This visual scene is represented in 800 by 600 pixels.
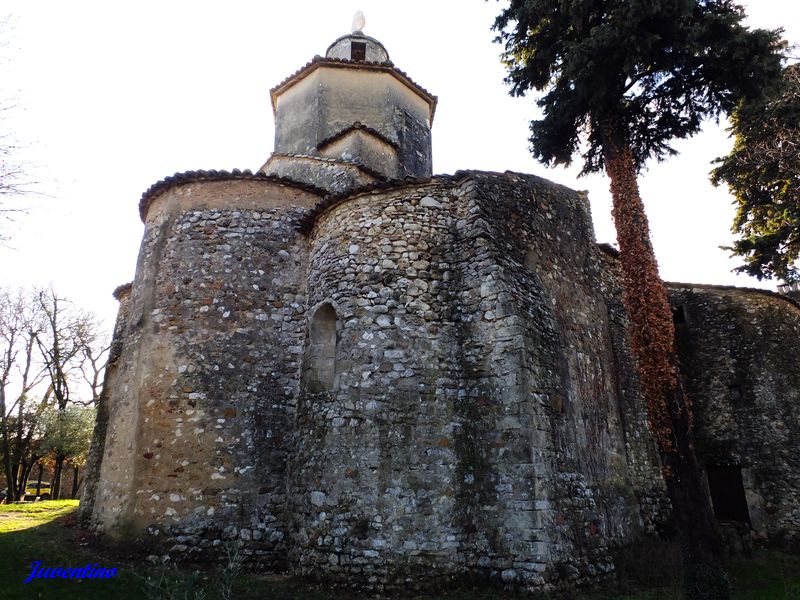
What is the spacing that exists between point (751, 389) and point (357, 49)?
15.9 metres

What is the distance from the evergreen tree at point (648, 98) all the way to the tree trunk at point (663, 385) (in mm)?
18

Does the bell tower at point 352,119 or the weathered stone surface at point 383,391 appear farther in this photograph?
the bell tower at point 352,119

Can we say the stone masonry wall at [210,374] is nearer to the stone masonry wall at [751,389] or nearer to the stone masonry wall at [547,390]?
the stone masonry wall at [547,390]

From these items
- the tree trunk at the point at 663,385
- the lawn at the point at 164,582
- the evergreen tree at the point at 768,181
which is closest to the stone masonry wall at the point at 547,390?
the lawn at the point at 164,582

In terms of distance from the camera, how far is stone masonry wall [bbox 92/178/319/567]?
8789 mm

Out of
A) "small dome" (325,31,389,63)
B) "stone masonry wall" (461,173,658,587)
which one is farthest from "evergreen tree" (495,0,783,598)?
"small dome" (325,31,389,63)

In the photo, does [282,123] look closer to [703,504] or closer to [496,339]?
[496,339]

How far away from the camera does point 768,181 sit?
1316cm

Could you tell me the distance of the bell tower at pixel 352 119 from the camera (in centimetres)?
1448

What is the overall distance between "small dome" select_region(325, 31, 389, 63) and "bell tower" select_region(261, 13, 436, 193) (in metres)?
0.55

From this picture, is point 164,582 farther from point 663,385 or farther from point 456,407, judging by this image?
point 663,385

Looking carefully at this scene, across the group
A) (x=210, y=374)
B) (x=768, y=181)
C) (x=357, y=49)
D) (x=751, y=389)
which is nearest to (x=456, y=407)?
(x=210, y=374)

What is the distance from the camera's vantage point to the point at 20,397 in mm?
24844

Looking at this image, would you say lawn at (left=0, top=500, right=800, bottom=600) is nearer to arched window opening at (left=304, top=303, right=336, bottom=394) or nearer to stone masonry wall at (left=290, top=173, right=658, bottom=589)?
stone masonry wall at (left=290, top=173, right=658, bottom=589)
